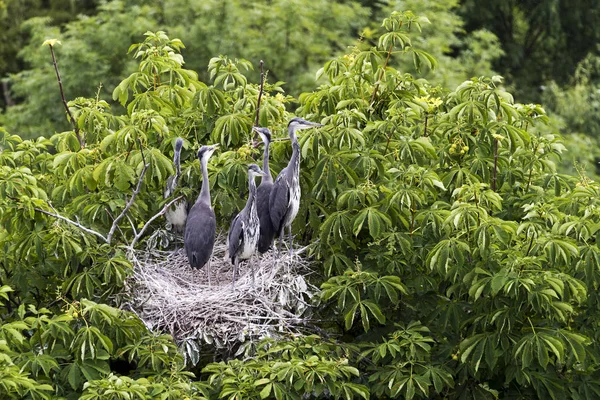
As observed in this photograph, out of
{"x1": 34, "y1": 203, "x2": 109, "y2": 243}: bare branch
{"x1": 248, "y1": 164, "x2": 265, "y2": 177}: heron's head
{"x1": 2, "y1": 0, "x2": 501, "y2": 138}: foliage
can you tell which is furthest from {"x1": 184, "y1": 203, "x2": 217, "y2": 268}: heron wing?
{"x1": 2, "y1": 0, "x2": 501, "y2": 138}: foliage

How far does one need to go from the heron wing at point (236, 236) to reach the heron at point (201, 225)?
0.46 feet

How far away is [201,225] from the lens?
8008mm

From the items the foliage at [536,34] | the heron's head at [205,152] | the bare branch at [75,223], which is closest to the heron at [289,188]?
the heron's head at [205,152]

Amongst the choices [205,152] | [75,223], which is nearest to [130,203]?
[75,223]

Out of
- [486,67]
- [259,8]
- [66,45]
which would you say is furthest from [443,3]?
[66,45]

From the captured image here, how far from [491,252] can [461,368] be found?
874 mm

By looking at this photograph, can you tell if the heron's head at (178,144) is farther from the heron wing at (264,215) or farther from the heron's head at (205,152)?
the heron wing at (264,215)

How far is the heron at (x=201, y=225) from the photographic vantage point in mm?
7992

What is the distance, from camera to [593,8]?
26.0m

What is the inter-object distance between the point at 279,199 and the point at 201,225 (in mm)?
603

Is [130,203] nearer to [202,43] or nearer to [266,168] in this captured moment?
[266,168]

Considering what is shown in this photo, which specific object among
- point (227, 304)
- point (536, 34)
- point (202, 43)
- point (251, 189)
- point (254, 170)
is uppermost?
point (254, 170)

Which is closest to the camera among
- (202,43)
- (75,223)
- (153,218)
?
(75,223)

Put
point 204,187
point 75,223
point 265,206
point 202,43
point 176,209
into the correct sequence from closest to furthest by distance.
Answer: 1. point 75,223
2. point 204,187
3. point 265,206
4. point 176,209
5. point 202,43
